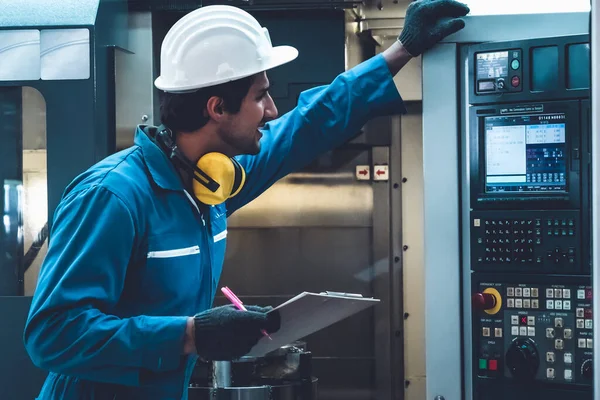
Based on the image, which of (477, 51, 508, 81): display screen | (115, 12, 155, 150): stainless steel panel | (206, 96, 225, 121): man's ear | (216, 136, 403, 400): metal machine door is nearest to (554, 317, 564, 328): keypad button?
(477, 51, 508, 81): display screen

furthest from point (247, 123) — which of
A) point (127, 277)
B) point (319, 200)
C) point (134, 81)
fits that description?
point (319, 200)

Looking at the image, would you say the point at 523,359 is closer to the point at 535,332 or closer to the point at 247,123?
the point at 535,332

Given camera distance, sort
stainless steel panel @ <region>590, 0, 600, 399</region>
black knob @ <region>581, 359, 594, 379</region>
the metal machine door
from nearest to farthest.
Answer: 1. stainless steel panel @ <region>590, 0, 600, 399</region>
2. black knob @ <region>581, 359, 594, 379</region>
3. the metal machine door

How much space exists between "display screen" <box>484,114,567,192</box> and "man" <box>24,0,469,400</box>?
0.94 ft

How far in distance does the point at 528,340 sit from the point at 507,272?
6.9 inches

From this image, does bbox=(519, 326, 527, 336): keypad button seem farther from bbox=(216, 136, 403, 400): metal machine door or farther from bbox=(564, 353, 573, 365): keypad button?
bbox=(216, 136, 403, 400): metal machine door

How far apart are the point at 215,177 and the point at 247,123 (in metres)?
0.16

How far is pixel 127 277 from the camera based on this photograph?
2.05m

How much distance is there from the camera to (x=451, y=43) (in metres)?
2.18

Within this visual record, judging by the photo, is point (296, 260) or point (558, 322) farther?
point (296, 260)

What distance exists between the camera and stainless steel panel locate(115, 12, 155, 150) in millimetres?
3713

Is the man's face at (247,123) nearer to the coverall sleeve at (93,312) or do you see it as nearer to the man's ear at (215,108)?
the man's ear at (215,108)

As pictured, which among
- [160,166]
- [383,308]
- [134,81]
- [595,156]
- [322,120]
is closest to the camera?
[595,156]

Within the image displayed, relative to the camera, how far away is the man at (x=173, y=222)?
190 centimetres
